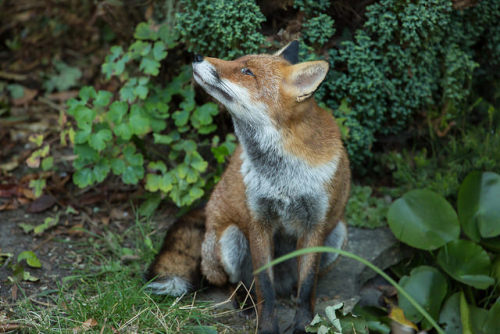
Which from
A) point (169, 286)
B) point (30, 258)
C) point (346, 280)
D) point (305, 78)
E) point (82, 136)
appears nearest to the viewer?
point (305, 78)

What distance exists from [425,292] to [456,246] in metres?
0.43

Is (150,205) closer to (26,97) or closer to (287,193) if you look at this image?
(287,193)

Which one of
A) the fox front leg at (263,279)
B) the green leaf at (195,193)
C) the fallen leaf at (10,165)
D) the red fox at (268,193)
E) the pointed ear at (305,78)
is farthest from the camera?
the fallen leaf at (10,165)

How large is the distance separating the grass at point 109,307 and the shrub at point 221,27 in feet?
5.98

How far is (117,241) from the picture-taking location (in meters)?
4.74

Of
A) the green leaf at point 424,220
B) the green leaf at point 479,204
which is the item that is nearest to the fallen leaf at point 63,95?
the green leaf at point 424,220

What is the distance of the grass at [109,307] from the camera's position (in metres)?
3.43

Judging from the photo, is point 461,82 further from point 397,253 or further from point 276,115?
point 276,115

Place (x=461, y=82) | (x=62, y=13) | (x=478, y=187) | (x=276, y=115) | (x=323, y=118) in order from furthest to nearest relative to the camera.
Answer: (x=62, y=13) → (x=461, y=82) → (x=478, y=187) → (x=323, y=118) → (x=276, y=115)

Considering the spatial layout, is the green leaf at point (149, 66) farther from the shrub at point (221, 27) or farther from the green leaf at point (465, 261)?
the green leaf at point (465, 261)

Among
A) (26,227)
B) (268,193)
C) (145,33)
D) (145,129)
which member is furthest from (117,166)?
(268,193)

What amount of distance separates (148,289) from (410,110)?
9.15 ft

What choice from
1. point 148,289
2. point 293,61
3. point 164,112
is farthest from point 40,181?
point 293,61

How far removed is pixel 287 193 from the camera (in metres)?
3.50
